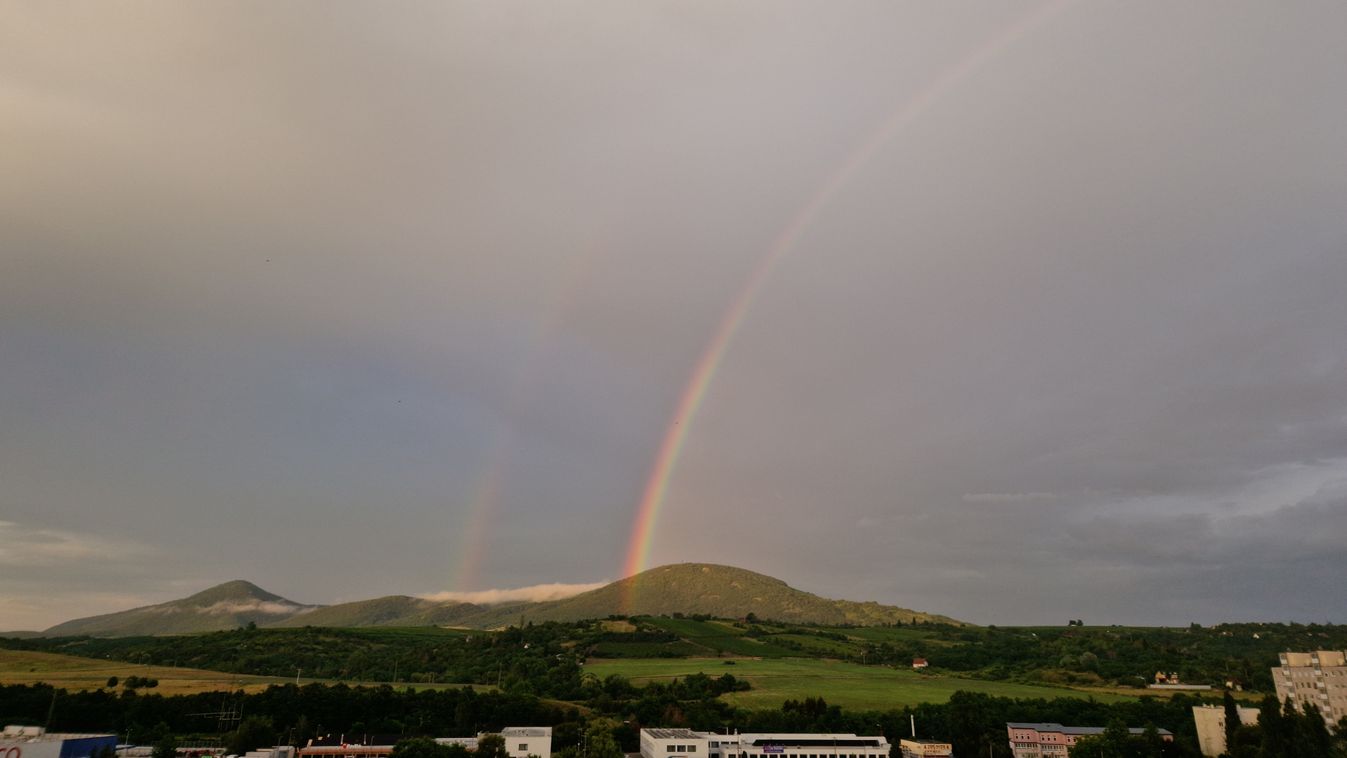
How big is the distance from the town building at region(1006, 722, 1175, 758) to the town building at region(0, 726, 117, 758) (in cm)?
10654

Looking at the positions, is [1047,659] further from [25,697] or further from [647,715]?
[25,697]

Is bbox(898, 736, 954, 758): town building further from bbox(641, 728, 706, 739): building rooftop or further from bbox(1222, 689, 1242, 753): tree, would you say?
bbox(1222, 689, 1242, 753): tree

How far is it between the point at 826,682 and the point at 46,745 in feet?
393

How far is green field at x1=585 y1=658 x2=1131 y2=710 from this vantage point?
130 metres

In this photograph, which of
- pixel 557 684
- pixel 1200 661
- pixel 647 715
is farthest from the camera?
pixel 1200 661

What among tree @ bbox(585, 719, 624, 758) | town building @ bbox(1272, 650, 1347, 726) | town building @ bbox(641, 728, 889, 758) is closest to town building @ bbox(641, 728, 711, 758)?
town building @ bbox(641, 728, 889, 758)

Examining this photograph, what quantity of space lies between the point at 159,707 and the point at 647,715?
67786 millimetres

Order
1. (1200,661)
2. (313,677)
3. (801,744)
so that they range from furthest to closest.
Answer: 1. (1200,661)
2. (313,677)
3. (801,744)

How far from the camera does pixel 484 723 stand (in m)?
107

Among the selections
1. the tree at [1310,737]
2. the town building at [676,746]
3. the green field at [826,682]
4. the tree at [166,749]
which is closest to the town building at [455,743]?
the town building at [676,746]

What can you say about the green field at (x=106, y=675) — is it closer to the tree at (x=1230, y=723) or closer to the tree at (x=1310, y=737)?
the tree at (x=1230, y=723)

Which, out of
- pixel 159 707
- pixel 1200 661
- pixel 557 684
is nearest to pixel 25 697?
pixel 159 707

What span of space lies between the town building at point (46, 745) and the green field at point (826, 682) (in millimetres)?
83912

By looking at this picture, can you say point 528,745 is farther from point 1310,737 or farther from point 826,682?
point 1310,737
